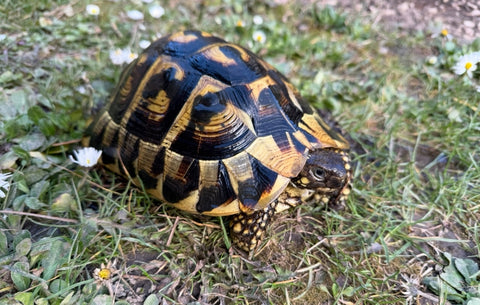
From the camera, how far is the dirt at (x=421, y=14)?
3.05 meters

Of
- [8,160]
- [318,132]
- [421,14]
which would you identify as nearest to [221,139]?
[318,132]

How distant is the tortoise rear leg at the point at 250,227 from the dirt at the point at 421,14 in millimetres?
2664

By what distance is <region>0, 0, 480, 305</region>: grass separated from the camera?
1800 millimetres

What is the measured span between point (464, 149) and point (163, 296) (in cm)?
249

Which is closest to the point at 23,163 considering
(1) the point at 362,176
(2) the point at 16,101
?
(2) the point at 16,101

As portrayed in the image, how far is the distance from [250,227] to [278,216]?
335 millimetres

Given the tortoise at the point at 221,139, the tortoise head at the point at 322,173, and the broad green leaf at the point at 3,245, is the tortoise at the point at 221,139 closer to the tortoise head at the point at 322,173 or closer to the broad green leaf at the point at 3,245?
the tortoise head at the point at 322,173

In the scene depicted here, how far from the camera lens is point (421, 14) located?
145 inches

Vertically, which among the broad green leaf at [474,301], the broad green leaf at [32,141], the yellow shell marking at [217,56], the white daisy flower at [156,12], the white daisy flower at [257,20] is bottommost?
the broad green leaf at [474,301]

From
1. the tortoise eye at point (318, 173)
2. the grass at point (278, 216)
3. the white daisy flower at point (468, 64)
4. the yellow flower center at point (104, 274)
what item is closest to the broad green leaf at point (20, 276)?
the grass at point (278, 216)

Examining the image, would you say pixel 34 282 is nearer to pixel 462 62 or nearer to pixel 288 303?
pixel 288 303

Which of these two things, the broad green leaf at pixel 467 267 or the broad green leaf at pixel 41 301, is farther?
A: the broad green leaf at pixel 467 267

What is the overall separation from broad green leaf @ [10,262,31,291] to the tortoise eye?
160 centimetres

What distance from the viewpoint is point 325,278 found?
1.92 meters
